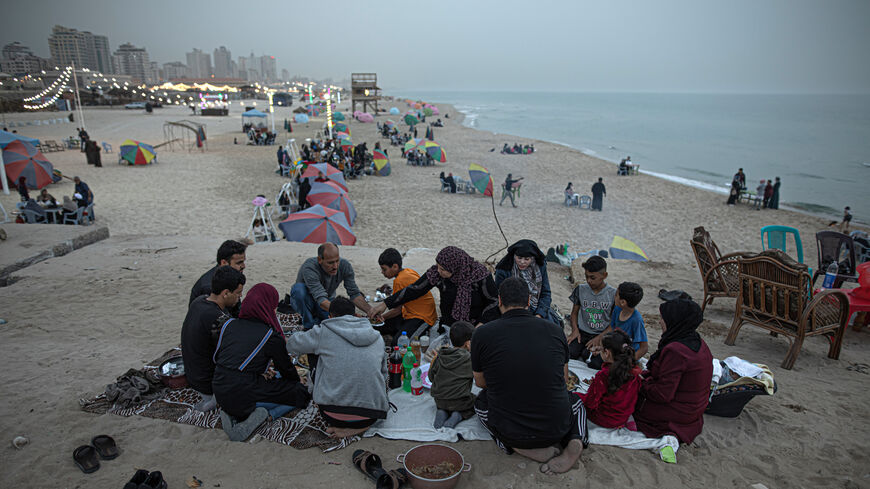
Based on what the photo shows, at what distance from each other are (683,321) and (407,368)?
2.27m

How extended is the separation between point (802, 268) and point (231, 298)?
220 inches

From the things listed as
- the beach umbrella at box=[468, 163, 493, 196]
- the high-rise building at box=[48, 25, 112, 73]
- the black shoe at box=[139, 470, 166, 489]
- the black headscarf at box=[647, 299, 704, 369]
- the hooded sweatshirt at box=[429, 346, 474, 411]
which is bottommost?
the beach umbrella at box=[468, 163, 493, 196]

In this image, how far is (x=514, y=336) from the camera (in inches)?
116

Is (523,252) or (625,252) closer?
(523,252)

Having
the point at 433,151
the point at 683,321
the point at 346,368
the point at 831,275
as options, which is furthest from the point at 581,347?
the point at 433,151

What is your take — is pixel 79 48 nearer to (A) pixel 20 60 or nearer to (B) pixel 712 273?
(A) pixel 20 60

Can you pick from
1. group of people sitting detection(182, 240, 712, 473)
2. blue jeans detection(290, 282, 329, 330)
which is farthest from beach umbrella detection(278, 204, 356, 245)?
group of people sitting detection(182, 240, 712, 473)

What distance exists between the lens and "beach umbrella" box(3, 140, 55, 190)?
14195mm

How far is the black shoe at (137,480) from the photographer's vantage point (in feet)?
8.91

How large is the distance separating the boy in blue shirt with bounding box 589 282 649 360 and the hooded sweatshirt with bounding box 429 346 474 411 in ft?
5.19

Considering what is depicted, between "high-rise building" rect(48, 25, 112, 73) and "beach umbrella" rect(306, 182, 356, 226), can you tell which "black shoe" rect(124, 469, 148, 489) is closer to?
"beach umbrella" rect(306, 182, 356, 226)

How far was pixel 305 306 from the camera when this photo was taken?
5.01 meters

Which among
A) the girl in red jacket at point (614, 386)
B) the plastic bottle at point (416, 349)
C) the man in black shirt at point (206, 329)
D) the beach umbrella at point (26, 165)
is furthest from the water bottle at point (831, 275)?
the beach umbrella at point (26, 165)

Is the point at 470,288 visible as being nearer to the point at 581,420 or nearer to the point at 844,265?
the point at 581,420
